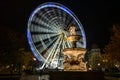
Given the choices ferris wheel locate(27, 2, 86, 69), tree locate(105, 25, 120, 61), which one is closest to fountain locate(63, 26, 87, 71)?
tree locate(105, 25, 120, 61)

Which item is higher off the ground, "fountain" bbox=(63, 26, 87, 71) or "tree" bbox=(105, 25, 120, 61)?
"tree" bbox=(105, 25, 120, 61)

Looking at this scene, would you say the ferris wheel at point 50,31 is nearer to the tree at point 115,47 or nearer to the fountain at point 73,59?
the tree at point 115,47

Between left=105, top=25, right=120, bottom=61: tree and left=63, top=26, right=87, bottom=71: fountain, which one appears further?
left=105, top=25, right=120, bottom=61: tree

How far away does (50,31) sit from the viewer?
5856cm

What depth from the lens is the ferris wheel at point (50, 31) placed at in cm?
5647

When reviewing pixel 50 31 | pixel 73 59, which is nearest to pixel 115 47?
pixel 50 31

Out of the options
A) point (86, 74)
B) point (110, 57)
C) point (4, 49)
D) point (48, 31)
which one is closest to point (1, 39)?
point (4, 49)

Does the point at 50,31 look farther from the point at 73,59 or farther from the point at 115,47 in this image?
the point at 73,59

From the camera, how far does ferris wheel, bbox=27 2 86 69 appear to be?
5647cm

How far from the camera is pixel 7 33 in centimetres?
5862

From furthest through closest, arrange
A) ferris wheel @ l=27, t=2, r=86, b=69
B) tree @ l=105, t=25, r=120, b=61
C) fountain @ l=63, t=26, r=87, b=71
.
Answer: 1. ferris wheel @ l=27, t=2, r=86, b=69
2. tree @ l=105, t=25, r=120, b=61
3. fountain @ l=63, t=26, r=87, b=71

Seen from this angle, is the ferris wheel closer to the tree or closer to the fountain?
the tree

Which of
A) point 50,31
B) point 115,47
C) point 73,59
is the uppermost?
point 50,31

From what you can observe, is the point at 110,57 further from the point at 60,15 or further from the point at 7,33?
the point at 7,33
